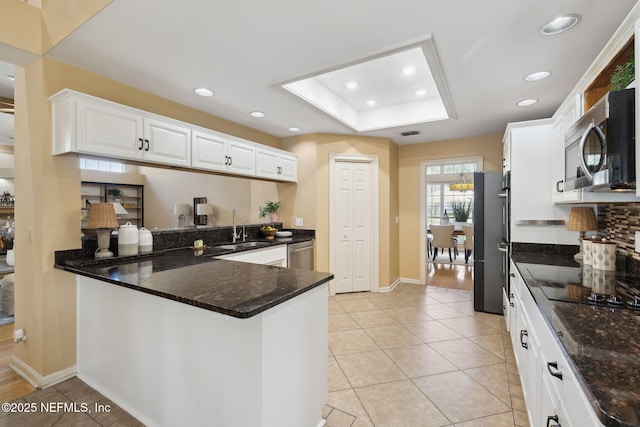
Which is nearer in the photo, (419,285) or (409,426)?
(409,426)

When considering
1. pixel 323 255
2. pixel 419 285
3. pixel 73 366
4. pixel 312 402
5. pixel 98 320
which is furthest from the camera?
pixel 419 285

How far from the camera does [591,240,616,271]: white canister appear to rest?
197 cm

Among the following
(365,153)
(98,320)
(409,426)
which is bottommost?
(409,426)

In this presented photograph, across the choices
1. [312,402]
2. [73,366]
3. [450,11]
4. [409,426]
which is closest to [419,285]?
[409,426]

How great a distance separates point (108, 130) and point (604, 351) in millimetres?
3033

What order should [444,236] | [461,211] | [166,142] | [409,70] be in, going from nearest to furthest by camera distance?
[166,142], [409,70], [444,236], [461,211]

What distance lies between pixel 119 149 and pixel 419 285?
4478mm

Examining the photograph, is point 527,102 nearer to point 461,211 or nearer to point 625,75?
point 625,75

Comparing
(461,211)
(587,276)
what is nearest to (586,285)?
(587,276)

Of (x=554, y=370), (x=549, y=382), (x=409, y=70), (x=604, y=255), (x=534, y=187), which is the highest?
(x=409, y=70)

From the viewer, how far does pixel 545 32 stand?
6.21ft

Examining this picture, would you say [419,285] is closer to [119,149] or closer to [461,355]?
[461,355]

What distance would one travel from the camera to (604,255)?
6.57 feet

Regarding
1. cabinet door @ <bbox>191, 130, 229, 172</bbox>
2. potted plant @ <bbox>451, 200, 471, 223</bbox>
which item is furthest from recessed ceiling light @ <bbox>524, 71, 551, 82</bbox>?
potted plant @ <bbox>451, 200, 471, 223</bbox>
